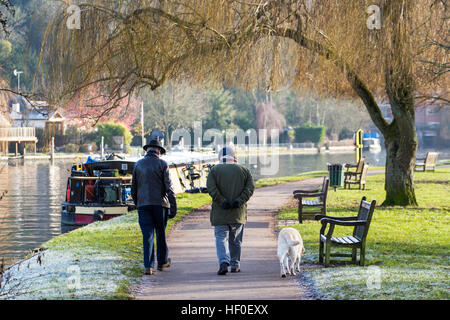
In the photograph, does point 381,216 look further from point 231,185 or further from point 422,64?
point 231,185

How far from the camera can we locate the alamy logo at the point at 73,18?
13.7 metres

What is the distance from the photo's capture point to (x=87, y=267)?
10805 millimetres

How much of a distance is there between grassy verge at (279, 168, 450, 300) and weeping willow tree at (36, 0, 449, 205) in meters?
3.84

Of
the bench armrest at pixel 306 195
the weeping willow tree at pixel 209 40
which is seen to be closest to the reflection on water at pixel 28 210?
the weeping willow tree at pixel 209 40

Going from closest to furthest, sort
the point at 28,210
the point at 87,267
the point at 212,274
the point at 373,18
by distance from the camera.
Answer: the point at 212,274 → the point at 87,267 → the point at 373,18 → the point at 28,210

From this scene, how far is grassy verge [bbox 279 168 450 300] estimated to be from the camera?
348 inches

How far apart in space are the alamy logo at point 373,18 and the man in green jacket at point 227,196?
18.2 feet

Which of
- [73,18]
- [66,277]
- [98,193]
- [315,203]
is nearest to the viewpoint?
[66,277]

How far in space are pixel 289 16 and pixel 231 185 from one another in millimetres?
5912

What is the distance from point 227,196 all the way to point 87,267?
8.82 feet

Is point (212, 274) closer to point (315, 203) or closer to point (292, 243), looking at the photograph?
point (292, 243)

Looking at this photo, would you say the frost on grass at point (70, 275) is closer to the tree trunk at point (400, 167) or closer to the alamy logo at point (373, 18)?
the alamy logo at point (373, 18)

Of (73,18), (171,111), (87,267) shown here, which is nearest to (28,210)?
(73,18)

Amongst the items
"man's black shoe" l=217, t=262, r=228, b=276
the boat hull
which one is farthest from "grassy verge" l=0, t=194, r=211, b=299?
the boat hull
